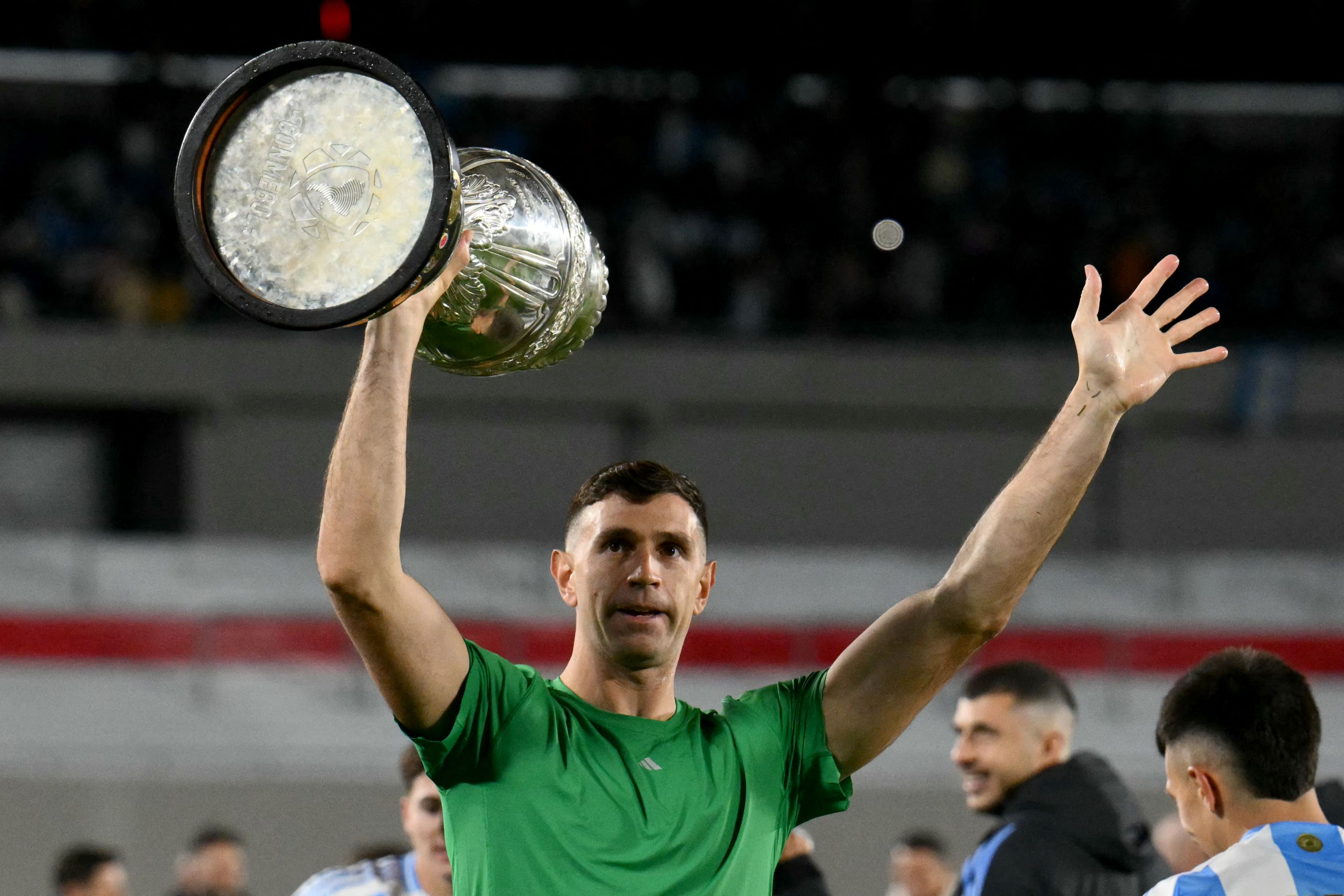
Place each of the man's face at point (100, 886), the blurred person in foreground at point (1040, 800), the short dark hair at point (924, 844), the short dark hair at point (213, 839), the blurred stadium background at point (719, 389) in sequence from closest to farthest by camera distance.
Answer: the blurred person in foreground at point (1040, 800), the man's face at point (100, 886), the short dark hair at point (924, 844), the short dark hair at point (213, 839), the blurred stadium background at point (719, 389)

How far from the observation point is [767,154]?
1455 cm

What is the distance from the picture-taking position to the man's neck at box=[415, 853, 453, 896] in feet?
12.7

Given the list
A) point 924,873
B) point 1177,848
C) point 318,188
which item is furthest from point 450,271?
point 924,873

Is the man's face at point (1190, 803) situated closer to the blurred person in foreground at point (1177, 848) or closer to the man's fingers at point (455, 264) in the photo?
the man's fingers at point (455, 264)

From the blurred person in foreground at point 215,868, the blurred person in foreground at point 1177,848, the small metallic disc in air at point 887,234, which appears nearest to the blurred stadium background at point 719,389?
the small metallic disc in air at point 887,234

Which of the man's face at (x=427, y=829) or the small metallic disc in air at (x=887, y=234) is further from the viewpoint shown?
the small metallic disc in air at (x=887, y=234)

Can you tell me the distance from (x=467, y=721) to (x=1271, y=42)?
14768 millimetres

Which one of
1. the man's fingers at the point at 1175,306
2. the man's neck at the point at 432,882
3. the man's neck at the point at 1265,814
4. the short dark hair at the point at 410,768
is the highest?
the man's fingers at the point at 1175,306

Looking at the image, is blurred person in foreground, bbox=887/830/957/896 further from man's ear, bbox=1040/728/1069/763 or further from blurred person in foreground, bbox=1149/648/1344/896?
blurred person in foreground, bbox=1149/648/1344/896

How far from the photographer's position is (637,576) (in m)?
2.47

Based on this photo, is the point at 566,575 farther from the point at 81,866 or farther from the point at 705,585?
the point at 81,866

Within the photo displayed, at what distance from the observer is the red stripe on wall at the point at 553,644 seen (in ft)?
33.4

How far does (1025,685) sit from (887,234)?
10.4 m

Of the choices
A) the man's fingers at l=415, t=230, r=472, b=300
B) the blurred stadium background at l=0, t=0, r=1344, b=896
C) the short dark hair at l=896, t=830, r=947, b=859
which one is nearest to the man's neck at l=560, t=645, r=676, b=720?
the man's fingers at l=415, t=230, r=472, b=300
